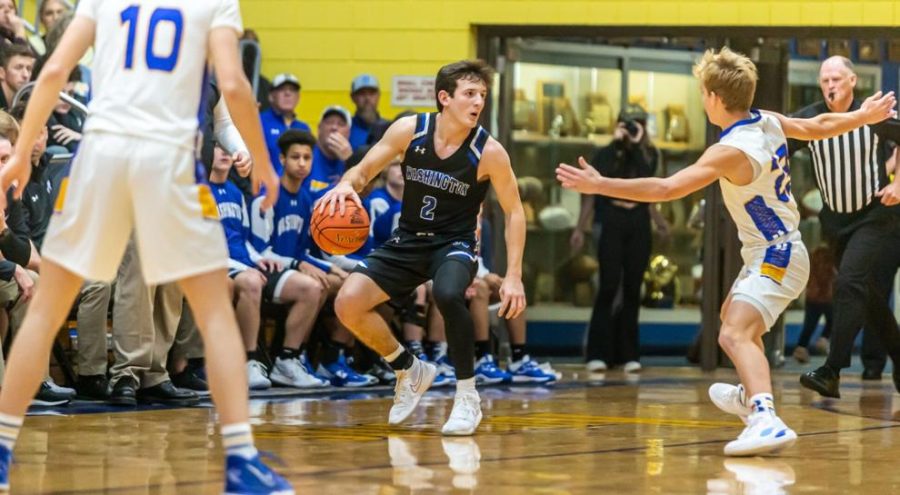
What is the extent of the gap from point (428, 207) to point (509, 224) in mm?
420

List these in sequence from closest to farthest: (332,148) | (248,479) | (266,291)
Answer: (248,479) < (266,291) < (332,148)

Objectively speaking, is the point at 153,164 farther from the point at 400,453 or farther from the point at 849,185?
the point at 849,185

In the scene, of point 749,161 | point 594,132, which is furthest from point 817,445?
point 594,132

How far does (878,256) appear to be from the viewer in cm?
882

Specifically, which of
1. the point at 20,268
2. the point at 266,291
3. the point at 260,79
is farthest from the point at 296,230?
the point at 20,268

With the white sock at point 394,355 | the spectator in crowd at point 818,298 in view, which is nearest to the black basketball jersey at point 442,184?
the white sock at point 394,355

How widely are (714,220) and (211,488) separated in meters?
7.30

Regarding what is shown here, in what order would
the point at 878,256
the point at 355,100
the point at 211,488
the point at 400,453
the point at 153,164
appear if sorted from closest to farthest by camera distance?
the point at 153,164 < the point at 211,488 < the point at 400,453 < the point at 878,256 < the point at 355,100

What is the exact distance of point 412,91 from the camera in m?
11.4

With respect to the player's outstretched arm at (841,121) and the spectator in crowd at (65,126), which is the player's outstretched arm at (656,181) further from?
the spectator in crowd at (65,126)

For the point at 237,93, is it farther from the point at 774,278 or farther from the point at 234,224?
the point at 234,224

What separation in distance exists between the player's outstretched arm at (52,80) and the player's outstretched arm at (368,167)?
7.22ft

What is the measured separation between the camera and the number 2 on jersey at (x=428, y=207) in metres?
7.00

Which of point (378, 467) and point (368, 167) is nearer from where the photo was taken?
point (378, 467)
